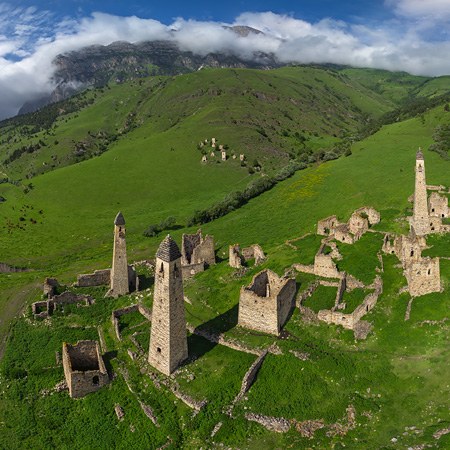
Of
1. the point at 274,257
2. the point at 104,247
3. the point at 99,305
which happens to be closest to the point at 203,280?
the point at 274,257

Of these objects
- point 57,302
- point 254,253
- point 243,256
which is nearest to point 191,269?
point 243,256

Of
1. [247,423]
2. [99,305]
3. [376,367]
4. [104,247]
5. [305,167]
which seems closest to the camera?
[247,423]

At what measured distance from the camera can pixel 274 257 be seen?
65.8 m

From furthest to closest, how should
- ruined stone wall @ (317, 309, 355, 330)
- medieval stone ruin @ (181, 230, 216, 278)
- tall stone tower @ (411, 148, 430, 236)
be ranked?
medieval stone ruin @ (181, 230, 216, 278) → tall stone tower @ (411, 148, 430, 236) → ruined stone wall @ (317, 309, 355, 330)

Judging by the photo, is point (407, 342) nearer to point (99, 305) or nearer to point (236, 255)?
point (236, 255)

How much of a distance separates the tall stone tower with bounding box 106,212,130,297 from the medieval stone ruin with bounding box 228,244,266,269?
1499 cm

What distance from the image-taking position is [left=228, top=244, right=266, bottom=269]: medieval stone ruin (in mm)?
67250

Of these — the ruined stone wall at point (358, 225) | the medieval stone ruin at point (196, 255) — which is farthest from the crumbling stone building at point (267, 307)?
the medieval stone ruin at point (196, 255)

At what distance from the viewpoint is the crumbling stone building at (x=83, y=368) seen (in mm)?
44406

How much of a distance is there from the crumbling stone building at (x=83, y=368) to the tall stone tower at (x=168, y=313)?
211 inches

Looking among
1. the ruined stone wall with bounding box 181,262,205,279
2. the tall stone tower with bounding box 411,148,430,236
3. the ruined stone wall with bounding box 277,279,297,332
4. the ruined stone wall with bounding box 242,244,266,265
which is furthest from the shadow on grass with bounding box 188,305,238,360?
the tall stone tower with bounding box 411,148,430,236

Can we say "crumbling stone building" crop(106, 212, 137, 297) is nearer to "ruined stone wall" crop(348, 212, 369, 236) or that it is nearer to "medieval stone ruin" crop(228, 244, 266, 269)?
"medieval stone ruin" crop(228, 244, 266, 269)

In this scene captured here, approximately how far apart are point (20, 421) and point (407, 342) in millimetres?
35437

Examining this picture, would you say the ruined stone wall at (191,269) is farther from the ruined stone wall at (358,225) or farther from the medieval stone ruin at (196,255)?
the ruined stone wall at (358,225)
